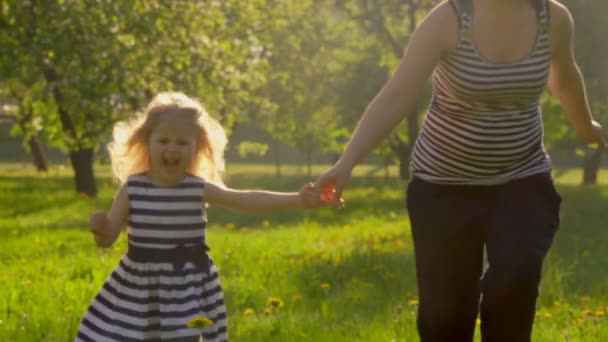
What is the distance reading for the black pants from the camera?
4.16 m

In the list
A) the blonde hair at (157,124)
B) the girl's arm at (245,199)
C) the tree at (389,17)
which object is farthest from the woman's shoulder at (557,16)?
the tree at (389,17)

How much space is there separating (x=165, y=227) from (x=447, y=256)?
1322mm

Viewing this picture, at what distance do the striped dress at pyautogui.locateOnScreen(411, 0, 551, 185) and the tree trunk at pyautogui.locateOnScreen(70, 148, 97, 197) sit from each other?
2233 cm

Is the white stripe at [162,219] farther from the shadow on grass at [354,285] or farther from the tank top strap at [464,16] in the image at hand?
the shadow on grass at [354,285]

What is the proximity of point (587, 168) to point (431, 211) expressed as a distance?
44.2m

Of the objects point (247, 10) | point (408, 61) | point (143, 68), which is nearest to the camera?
point (408, 61)

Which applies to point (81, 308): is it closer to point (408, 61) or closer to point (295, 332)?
point (295, 332)

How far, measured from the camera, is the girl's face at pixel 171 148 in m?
4.89

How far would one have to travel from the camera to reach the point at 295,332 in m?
6.17

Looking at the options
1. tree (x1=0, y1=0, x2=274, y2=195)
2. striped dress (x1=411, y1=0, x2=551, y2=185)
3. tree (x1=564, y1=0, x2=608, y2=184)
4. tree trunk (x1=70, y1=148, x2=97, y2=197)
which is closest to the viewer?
striped dress (x1=411, y1=0, x2=551, y2=185)

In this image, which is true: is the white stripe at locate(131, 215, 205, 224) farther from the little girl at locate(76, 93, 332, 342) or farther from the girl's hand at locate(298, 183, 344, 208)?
the girl's hand at locate(298, 183, 344, 208)

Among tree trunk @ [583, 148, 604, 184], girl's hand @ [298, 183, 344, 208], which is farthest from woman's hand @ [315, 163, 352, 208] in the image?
tree trunk @ [583, 148, 604, 184]

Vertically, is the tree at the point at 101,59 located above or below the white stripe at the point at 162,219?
above

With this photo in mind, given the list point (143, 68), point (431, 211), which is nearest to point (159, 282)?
point (431, 211)
